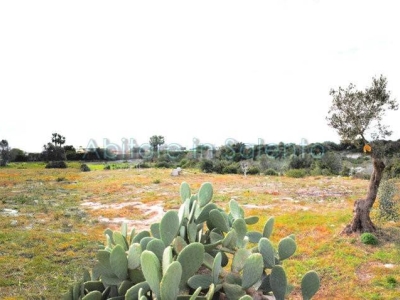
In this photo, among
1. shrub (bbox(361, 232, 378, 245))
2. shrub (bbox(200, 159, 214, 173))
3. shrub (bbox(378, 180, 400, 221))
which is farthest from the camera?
shrub (bbox(200, 159, 214, 173))

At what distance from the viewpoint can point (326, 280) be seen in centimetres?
536

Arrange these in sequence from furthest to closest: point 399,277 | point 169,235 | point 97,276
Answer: point 399,277, point 97,276, point 169,235

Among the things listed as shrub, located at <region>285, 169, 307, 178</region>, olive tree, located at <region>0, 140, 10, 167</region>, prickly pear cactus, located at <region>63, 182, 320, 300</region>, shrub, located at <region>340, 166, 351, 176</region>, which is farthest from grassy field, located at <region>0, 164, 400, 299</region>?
shrub, located at <region>340, 166, 351, 176</region>

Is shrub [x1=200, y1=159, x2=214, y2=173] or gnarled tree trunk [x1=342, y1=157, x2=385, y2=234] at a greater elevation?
shrub [x1=200, y1=159, x2=214, y2=173]

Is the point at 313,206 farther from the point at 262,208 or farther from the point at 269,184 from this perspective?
the point at 269,184

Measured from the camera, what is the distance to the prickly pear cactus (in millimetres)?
689

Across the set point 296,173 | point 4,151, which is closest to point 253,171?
point 296,173

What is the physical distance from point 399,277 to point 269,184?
23.5ft

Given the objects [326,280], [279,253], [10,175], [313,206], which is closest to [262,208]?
[313,206]

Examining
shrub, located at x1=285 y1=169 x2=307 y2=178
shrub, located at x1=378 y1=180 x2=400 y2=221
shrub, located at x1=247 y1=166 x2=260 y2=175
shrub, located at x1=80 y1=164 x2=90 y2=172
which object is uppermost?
shrub, located at x1=80 y1=164 x2=90 y2=172

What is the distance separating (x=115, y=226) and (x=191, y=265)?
6.34 m

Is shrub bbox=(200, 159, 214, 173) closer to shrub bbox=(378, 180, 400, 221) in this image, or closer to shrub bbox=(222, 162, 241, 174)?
shrub bbox=(222, 162, 241, 174)

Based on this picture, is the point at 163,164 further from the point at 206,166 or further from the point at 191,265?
the point at 191,265

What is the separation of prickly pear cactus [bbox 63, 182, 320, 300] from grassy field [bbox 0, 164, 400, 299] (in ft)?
2.59
